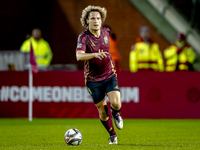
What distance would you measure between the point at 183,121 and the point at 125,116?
1.78 meters

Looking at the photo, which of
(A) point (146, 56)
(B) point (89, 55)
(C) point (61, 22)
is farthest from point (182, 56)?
(B) point (89, 55)

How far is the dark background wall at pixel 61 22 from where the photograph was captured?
18688mm

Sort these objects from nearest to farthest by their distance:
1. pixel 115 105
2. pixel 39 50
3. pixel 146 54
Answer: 1. pixel 115 105
2. pixel 146 54
3. pixel 39 50

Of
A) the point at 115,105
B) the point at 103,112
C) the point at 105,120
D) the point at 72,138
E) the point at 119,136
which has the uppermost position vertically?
the point at 115,105

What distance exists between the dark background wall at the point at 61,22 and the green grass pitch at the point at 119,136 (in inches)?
251

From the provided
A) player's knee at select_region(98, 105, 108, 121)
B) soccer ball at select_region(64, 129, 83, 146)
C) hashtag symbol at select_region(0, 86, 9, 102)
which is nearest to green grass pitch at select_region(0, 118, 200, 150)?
soccer ball at select_region(64, 129, 83, 146)

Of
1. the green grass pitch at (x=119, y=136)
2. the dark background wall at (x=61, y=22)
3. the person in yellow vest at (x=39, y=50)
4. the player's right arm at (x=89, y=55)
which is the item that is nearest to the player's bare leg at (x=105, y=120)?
the green grass pitch at (x=119, y=136)

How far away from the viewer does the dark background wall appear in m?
18.7

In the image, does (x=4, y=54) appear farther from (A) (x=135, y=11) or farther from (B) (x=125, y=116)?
(A) (x=135, y=11)

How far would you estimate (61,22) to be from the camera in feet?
62.0

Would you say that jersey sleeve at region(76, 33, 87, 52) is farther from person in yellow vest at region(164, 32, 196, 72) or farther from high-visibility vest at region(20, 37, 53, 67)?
person in yellow vest at region(164, 32, 196, 72)

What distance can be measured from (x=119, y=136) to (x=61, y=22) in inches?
415

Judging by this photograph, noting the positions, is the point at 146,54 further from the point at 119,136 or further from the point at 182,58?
the point at 119,136

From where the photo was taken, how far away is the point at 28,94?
13.5 meters
